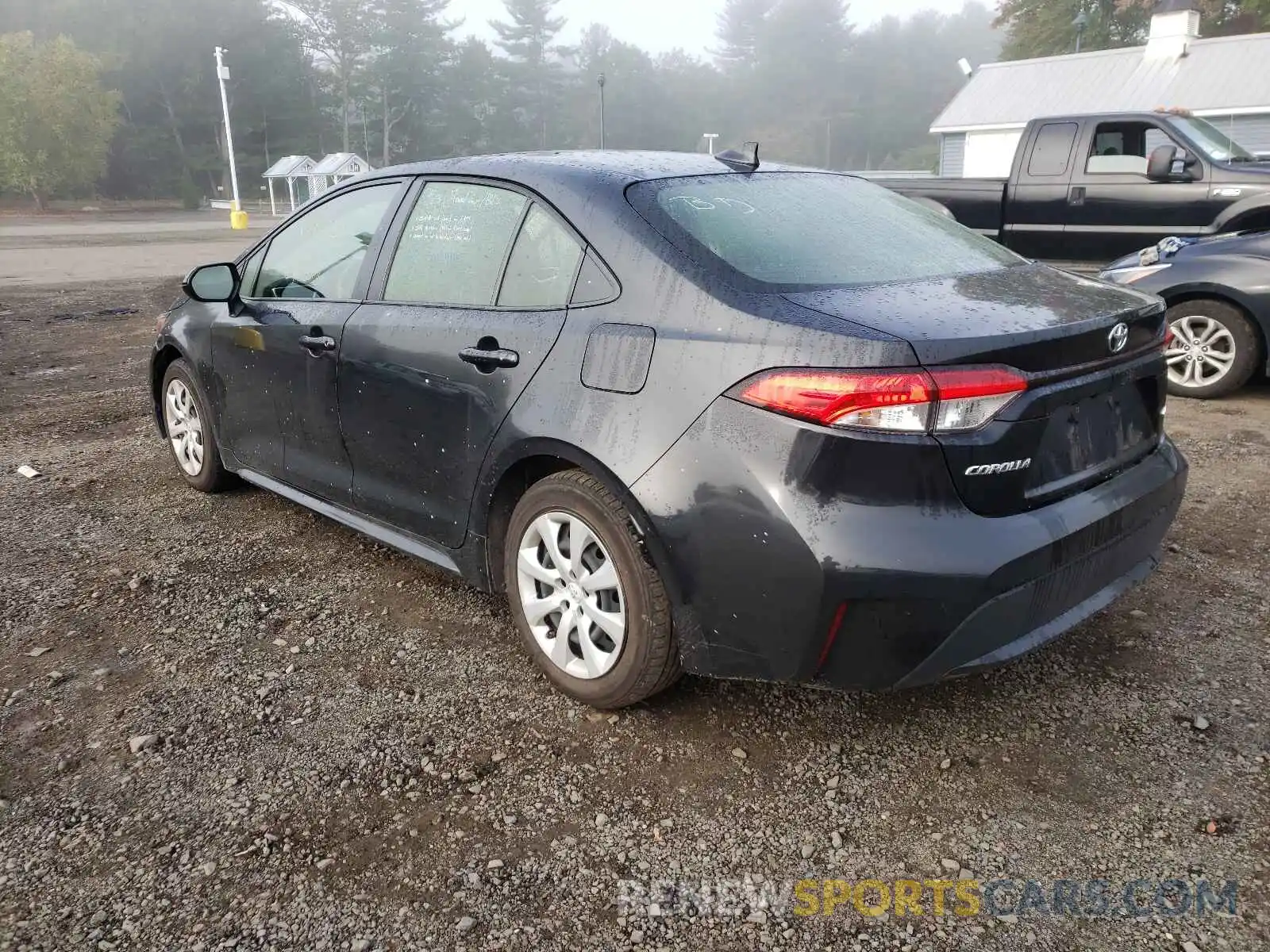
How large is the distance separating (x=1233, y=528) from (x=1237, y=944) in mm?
2707

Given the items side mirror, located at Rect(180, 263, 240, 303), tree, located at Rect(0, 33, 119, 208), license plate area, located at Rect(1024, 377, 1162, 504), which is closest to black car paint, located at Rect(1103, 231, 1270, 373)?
license plate area, located at Rect(1024, 377, 1162, 504)

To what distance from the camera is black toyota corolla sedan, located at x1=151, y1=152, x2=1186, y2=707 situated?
227cm

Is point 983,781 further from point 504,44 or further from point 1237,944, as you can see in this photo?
point 504,44

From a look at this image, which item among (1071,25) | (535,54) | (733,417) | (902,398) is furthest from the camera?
(535,54)

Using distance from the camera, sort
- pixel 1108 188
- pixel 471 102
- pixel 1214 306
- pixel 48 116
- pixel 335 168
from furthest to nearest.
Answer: pixel 471 102
pixel 48 116
pixel 335 168
pixel 1108 188
pixel 1214 306

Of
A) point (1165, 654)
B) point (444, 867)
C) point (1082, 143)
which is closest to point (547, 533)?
point (444, 867)

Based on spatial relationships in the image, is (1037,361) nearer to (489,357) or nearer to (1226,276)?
(489,357)

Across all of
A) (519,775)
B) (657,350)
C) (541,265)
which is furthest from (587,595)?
(541,265)

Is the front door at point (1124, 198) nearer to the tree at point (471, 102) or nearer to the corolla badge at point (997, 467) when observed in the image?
the corolla badge at point (997, 467)

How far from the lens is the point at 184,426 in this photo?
489 centimetres

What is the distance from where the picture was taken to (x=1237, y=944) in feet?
6.53

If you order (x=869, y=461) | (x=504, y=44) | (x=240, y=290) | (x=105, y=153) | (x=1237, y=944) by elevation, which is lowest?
(x=1237, y=944)

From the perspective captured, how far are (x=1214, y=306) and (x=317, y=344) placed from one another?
544cm

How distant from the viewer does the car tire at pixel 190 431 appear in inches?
183
